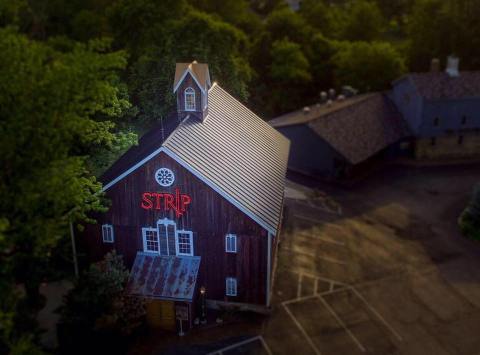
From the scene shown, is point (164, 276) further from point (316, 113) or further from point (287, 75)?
point (287, 75)

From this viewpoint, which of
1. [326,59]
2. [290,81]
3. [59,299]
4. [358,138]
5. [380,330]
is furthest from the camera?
[326,59]

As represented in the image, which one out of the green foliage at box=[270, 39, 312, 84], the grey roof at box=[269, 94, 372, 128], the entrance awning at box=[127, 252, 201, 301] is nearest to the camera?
the entrance awning at box=[127, 252, 201, 301]

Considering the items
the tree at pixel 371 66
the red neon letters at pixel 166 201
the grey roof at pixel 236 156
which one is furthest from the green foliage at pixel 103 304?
the tree at pixel 371 66

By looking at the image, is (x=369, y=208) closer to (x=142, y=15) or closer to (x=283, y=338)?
(x=283, y=338)

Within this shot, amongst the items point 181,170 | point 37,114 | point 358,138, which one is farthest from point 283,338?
point 358,138

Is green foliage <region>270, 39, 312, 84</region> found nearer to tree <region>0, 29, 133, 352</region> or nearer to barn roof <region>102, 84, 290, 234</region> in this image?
barn roof <region>102, 84, 290, 234</region>

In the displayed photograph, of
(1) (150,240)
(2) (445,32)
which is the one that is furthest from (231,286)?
(2) (445,32)

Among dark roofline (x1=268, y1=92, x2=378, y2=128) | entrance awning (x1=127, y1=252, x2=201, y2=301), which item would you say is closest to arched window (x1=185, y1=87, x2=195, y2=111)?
entrance awning (x1=127, y1=252, x2=201, y2=301)
